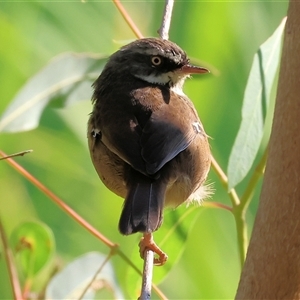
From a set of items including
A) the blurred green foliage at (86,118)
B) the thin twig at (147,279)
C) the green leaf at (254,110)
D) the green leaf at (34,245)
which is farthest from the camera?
the blurred green foliage at (86,118)

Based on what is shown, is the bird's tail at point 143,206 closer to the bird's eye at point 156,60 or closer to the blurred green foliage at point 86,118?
the bird's eye at point 156,60

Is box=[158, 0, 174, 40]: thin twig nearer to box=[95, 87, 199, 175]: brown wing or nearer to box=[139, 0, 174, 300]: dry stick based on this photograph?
box=[139, 0, 174, 300]: dry stick

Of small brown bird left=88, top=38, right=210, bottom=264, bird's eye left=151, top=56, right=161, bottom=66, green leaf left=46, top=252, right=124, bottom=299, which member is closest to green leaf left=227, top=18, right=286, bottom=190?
small brown bird left=88, top=38, right=210, bottom=264

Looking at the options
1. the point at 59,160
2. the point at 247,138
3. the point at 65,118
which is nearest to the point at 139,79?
the point at 247,138

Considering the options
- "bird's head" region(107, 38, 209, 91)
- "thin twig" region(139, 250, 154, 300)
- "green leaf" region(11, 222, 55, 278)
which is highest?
"bird's head" region(107, 38, 209, 91)

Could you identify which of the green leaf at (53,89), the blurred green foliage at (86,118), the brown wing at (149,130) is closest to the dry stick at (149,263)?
the brown wing at (149,130)

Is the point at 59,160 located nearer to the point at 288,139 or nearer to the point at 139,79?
the point at 139,79
